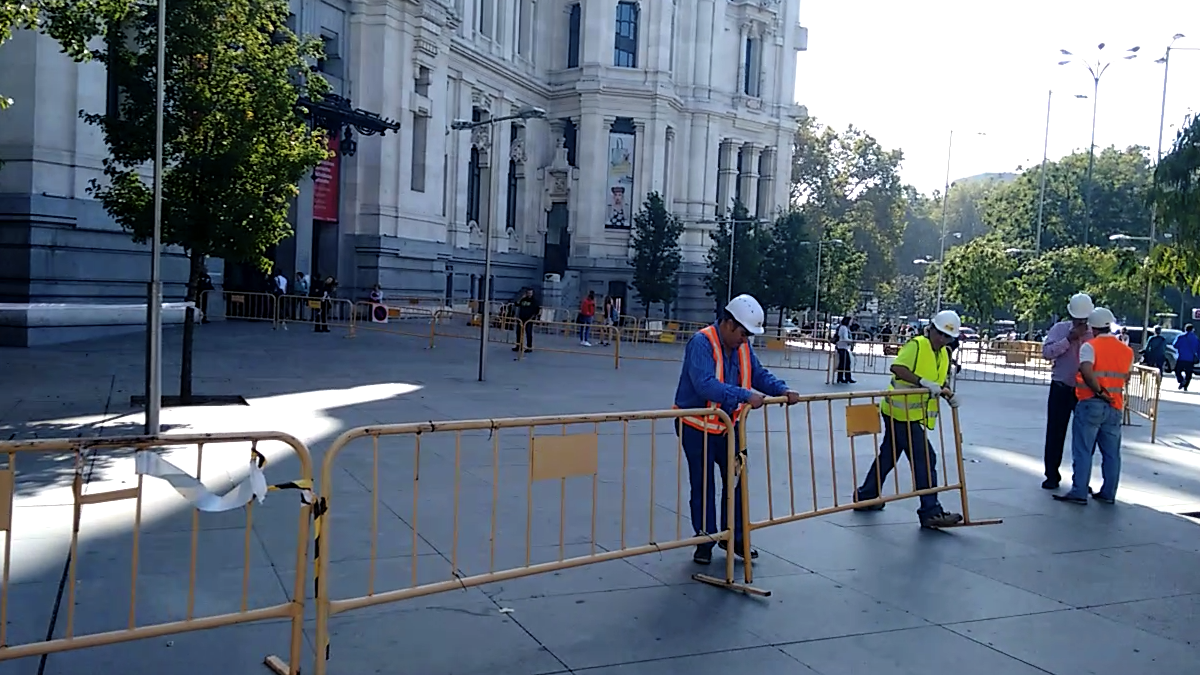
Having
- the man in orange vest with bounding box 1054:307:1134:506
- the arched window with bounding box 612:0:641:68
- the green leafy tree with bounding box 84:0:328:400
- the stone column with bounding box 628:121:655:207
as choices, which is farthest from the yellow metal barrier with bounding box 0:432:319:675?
the arched window with bounding box 612:0:641:68

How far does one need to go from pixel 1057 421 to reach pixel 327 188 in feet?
88.6

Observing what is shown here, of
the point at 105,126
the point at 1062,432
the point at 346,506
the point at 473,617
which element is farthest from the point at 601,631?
the point at 105,126

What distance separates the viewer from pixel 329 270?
33.5 metres

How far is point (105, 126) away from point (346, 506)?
7.86 meters

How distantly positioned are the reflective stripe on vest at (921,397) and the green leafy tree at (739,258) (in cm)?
3963

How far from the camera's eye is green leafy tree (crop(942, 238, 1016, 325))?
5216 cm

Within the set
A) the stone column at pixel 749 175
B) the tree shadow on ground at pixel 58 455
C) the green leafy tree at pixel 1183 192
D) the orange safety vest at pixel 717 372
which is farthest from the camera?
the stone column at pixel 749 175

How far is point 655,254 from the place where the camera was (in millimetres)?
47281

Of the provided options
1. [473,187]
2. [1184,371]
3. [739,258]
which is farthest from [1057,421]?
[739,258]

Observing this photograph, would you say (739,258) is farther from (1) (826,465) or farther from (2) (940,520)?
(2) (940,520)

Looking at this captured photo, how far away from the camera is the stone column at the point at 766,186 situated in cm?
5994

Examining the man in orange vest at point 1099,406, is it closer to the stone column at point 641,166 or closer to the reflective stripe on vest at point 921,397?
the reflective stripe on vest at point 921,397

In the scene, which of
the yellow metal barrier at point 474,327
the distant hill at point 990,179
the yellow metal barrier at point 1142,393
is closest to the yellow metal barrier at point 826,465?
the yellow metal barrier at point 1142,393

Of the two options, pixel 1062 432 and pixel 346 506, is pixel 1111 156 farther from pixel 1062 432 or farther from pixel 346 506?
pixel 346 506
